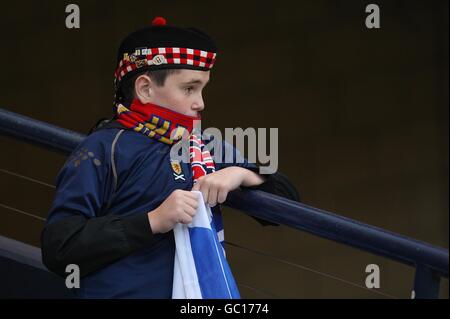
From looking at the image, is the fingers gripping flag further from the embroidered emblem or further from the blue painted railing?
the blue painted railing

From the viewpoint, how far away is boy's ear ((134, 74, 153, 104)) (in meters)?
3.30

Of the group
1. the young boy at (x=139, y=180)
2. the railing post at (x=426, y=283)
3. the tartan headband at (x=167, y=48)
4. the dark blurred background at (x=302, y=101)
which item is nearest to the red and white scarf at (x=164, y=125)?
the young boy at (x=139, y=180)

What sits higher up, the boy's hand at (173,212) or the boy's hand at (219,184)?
the boy's hand at (219,184)

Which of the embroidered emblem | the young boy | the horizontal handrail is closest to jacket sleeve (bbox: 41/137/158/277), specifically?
the young boy

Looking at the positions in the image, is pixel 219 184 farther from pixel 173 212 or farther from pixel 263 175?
pixel 263 175

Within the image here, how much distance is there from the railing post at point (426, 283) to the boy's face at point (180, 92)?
33.5 inches

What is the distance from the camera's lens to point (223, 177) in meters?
3.26

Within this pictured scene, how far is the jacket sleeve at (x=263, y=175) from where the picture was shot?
3486 mm

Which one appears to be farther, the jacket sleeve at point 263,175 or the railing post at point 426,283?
the jacket sleeve at point 263,175

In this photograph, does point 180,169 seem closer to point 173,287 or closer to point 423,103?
point 173,287

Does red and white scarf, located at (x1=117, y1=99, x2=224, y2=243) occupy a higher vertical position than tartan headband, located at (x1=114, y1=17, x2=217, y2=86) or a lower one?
lower

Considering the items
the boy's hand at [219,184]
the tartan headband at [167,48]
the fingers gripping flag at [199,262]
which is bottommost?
the fingers gripping flag at [199,262]

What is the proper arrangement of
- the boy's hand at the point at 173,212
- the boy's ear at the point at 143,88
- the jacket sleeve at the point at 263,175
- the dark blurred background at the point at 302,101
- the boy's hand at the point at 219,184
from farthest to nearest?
1. the dark blurred background at the point at 302,101
2. the jacket sleeve at the point at 263,175
3. the boy's ear at the point at 143,88
4. the boy's hand at the point at 219,184
5. the boy's hand at the point at 173,212

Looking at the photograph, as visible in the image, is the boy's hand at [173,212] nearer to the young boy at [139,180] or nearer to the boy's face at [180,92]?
the young boy at [139,180]
